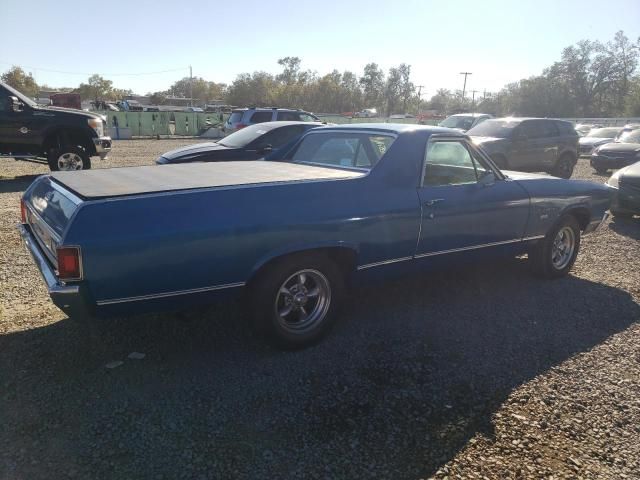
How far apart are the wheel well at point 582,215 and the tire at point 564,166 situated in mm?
8699

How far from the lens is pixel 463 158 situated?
4316 millimetres

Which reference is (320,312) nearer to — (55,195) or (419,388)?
(419,388)

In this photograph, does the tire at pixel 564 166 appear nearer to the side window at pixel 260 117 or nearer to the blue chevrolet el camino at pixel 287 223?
the side window at pixel 260 117

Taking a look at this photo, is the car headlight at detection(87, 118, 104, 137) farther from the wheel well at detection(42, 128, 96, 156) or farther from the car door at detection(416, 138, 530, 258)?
the car door at detection(416, 138, 530, 258)

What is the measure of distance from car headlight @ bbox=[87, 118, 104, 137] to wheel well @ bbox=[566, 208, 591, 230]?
30.7ft

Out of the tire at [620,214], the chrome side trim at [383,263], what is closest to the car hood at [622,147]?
the tire at [620,214]

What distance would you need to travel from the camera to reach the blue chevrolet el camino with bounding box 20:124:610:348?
256 centimetres

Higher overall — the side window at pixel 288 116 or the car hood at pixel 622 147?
the side window at pixel 288 116

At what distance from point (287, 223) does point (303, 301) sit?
65cm

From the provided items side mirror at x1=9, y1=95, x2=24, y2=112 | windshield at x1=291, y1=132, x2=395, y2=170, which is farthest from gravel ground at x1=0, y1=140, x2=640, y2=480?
side mirror at x1=9, y1=95, x2=24, y2=112

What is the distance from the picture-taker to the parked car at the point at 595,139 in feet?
65.8

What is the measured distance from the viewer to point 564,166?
1320 cm

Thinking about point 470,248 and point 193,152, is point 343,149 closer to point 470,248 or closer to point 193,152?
point 470,248

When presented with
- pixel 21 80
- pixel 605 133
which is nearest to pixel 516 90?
pixel 605 133
